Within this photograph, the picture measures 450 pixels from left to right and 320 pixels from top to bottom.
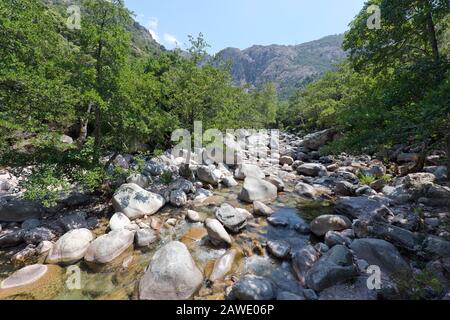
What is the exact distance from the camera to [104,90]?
8.60 meters

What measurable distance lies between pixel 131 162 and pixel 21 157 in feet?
24.5

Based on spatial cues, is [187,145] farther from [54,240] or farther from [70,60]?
[54,240]

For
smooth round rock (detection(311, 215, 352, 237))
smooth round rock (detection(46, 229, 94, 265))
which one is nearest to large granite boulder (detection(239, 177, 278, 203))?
smooth round rock (detection(311, 215, 352, 237))

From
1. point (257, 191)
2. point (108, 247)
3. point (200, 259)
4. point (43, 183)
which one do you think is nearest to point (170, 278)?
point (200, 259)

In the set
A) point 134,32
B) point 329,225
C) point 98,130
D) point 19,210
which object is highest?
point 134,32

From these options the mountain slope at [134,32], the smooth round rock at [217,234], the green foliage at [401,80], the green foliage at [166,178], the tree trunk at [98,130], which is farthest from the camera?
the mountain slope at [134,32]

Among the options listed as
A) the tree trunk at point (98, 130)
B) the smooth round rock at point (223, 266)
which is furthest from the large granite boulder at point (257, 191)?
the tree trunk at point (98, 130)

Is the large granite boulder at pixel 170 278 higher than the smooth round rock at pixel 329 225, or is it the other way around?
the smooth round rock at pixel 329 225

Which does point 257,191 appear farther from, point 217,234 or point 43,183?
point 43,183

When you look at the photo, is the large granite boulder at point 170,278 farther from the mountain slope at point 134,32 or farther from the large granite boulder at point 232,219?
the mountain slope at point 134,32

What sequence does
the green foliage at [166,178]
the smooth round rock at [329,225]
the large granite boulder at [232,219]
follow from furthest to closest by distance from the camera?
the green foliage at [166,178] < the large granite boulder at [232,219] < the smooth round rock at [329,225]

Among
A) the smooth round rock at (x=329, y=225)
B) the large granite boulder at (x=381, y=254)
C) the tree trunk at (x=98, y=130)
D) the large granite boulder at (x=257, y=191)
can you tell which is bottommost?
the large granite boulder at (x=381, y=254)

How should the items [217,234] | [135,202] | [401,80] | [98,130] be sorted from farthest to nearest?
1. [98,130]
2. [135,202]
3. [217,234]
4. [401,80]
